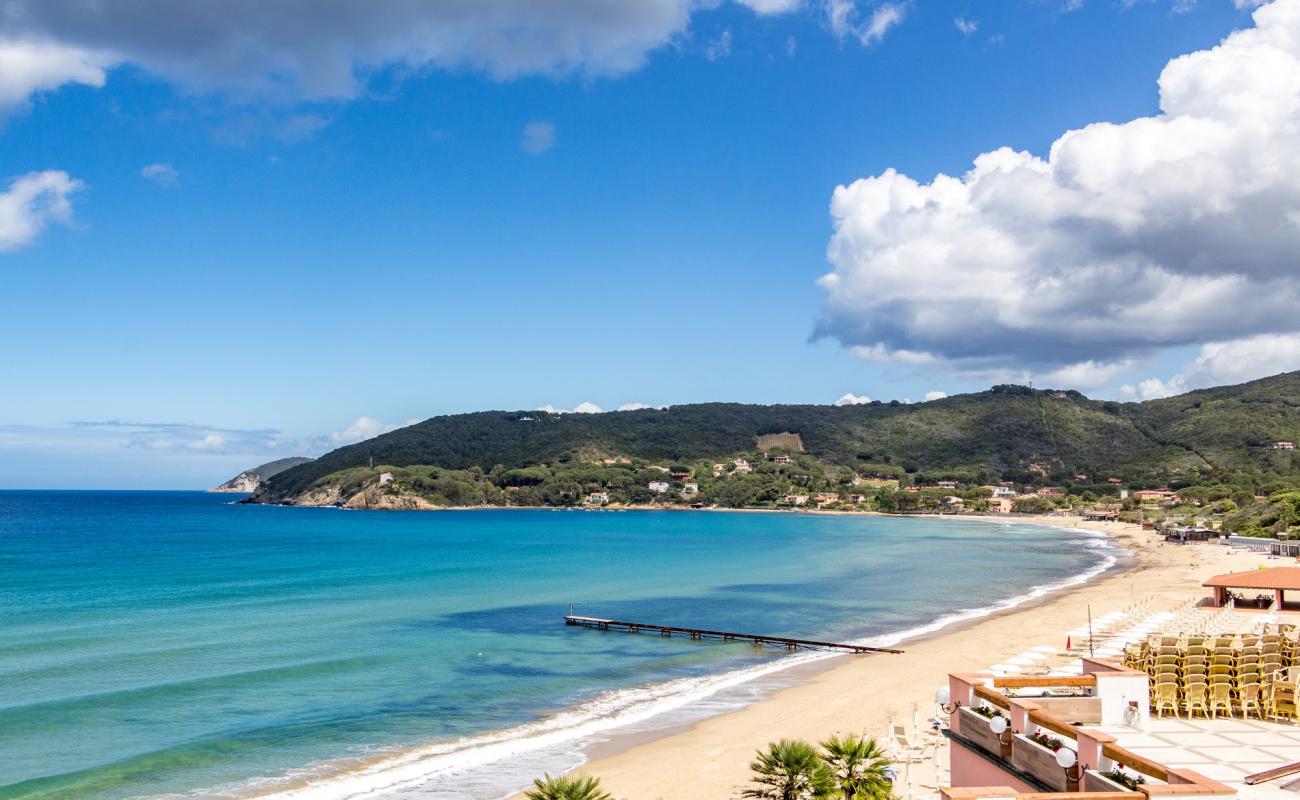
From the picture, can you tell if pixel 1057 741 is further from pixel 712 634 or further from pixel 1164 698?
pixel 712 634

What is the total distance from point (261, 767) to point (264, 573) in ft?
165

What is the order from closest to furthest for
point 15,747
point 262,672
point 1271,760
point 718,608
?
point 1271,760 < point 15,747 < point 262,672 < point 718,608

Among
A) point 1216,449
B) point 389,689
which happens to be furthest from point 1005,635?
point 1216,449

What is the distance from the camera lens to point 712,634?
39250 mm

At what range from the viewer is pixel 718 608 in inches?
1903

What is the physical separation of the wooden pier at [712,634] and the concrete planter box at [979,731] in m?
25.3

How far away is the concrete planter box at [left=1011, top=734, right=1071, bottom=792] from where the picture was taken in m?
7.63

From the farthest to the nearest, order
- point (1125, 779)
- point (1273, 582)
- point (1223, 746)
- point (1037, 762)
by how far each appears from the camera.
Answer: point (1273, 582)
point (1223, 746)
point (1037, 762)
point (1125, 779)

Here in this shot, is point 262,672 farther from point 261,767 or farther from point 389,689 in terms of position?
point 261,767

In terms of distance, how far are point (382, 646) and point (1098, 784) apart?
32405mm

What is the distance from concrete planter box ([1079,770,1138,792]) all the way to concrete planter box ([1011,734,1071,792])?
8.2 inches

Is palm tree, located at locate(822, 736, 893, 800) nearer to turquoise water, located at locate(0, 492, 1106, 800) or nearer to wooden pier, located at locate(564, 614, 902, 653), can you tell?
turquoise water, located at locate(0, 492, 1106, 800)

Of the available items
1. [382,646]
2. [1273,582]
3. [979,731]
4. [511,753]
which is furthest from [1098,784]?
[382,646]

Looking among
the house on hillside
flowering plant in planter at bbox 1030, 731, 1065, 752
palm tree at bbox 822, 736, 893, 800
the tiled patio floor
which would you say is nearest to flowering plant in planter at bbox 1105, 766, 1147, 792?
flowering plant in planter at bbox 1030, 731, 1065, 752
